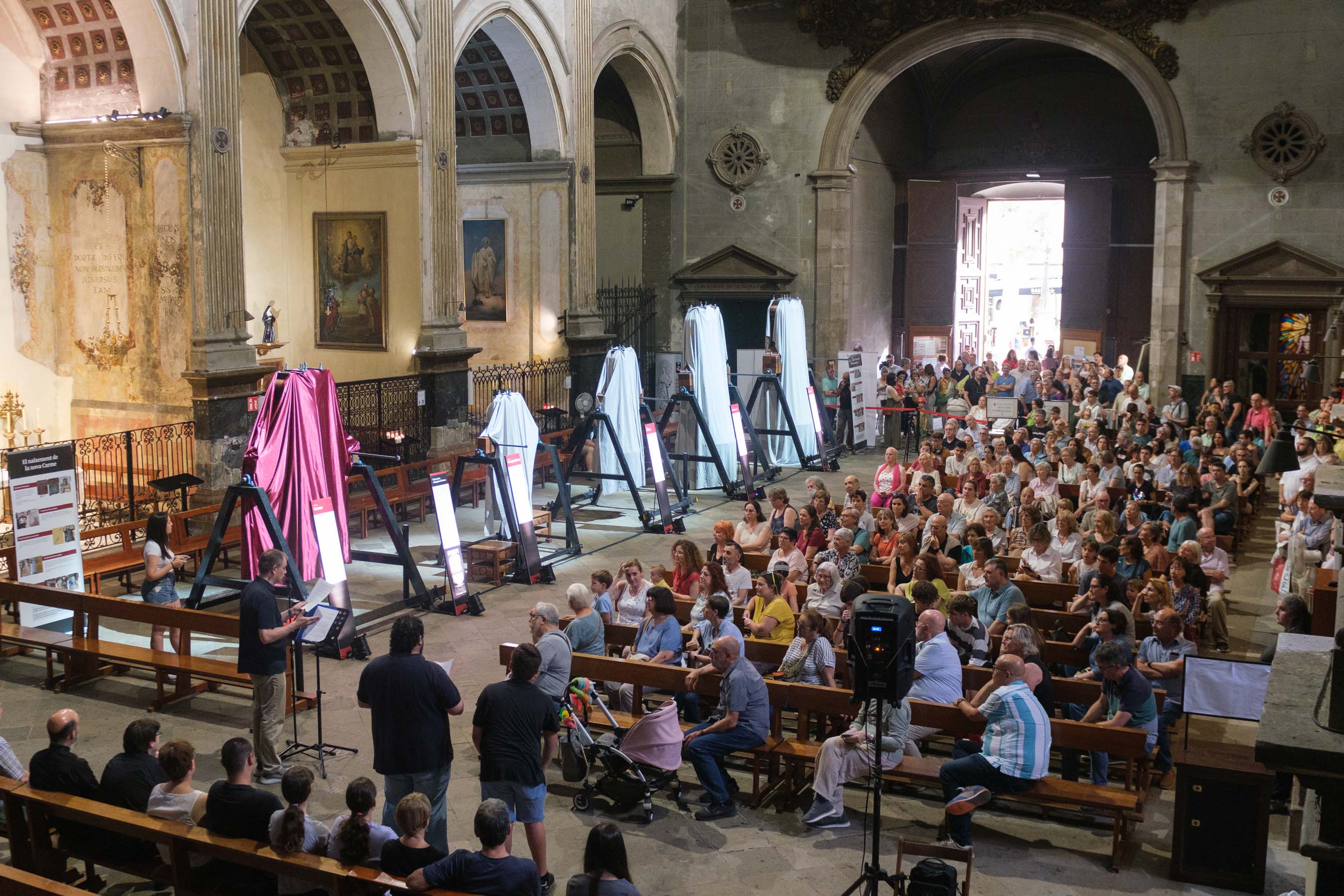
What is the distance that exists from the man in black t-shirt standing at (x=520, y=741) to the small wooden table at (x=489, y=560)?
6429mm

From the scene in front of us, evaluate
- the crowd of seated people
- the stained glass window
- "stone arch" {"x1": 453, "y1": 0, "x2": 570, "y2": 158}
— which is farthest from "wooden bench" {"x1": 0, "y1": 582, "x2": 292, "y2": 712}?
the stained glass window

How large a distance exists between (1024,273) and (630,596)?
3127cm

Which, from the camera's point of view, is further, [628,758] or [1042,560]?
[1042,560]

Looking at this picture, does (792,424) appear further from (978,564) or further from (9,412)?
(9,412)

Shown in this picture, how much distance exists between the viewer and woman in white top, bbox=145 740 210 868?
6.16m

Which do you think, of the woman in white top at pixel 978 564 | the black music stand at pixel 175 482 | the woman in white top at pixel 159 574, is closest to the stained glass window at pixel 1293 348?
the woman in white top at pixel 978 564

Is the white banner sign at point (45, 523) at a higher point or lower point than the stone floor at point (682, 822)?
higher

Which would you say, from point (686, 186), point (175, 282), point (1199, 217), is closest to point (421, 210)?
point (175, 282)

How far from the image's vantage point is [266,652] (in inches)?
314

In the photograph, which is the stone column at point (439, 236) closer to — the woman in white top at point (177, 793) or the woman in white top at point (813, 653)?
the woman in white top at point (813, 653)

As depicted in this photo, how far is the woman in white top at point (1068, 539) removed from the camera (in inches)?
439

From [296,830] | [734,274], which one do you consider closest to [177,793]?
[296,830]

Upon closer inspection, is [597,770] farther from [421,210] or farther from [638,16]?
[638,16]

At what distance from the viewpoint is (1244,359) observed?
2144 centimetres
